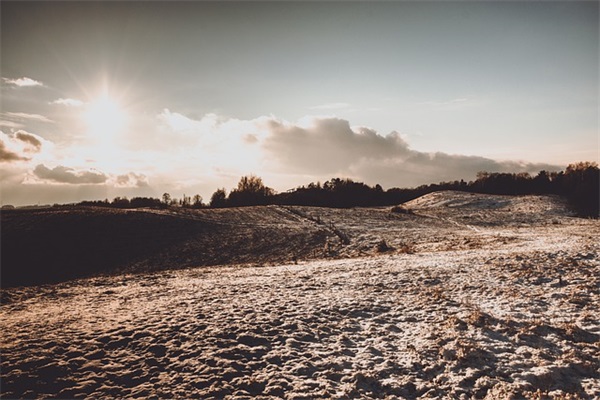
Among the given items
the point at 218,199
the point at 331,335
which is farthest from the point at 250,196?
the point at 331,335

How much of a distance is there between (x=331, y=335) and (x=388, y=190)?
332 ft

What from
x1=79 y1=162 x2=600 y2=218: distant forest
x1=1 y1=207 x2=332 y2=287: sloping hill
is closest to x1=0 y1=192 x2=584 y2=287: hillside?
x1=1 y1=207 x2=332 y2=287: sloping hill

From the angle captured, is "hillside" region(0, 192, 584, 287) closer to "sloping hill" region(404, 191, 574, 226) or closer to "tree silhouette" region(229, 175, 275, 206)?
"sloping hill" region(404, 191, 574, 226)

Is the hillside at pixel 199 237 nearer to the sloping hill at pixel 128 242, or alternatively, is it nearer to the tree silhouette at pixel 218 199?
A: the sloping hill at pixel 128 242

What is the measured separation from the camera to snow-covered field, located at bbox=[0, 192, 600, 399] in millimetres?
8578

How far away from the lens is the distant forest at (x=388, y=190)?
82375 mm

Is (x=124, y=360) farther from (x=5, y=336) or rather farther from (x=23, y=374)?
(x=5, y=336)

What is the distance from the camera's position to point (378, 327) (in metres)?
11.7

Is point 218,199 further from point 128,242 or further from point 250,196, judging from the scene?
point 128,242

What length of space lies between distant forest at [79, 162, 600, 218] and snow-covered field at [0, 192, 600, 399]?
66883 mm

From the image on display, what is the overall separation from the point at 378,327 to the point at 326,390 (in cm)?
395

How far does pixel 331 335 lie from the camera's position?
11.2 m

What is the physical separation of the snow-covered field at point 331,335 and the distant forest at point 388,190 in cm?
6688

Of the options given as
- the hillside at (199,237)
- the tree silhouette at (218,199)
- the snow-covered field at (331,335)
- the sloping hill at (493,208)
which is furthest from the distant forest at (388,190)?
the snow-covered field at (331,335)
